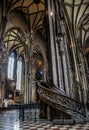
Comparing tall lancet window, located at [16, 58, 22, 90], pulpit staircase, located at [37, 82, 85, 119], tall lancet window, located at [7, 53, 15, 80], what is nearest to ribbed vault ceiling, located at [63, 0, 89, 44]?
pulpit staircase, located at [37, 82, 85, 119]

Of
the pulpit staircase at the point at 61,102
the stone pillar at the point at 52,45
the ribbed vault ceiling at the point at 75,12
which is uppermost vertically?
the ribbed vault ceiling at the point at 75,12

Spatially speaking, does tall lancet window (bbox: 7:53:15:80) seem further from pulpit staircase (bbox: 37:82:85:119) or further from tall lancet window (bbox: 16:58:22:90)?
pulpit staircase (bbox: 37:82:85:119)

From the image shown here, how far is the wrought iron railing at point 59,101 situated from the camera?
698 centimetres

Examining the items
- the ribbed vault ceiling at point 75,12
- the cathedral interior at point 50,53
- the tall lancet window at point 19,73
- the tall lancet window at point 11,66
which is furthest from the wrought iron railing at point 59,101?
the tall lancet window at point 19,73

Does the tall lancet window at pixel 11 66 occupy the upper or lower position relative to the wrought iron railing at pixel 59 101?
upper

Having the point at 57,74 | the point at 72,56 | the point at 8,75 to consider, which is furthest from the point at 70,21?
the point at 8,75

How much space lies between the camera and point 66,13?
64.0 ft

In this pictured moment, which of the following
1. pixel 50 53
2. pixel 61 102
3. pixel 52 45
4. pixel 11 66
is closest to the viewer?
pixel 61 102

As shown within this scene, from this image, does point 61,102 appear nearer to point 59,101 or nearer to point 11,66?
point 59,101

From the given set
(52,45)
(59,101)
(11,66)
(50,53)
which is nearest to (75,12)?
(52,45)

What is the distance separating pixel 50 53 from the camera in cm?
916

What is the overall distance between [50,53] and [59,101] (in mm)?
3216

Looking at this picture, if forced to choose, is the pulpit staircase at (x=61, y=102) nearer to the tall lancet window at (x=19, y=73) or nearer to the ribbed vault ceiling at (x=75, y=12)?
the ribbed vault ceiling at (x=75, y=12)

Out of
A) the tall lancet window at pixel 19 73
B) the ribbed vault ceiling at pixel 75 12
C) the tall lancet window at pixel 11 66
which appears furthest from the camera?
the tall lancet window at pixel 19 73
